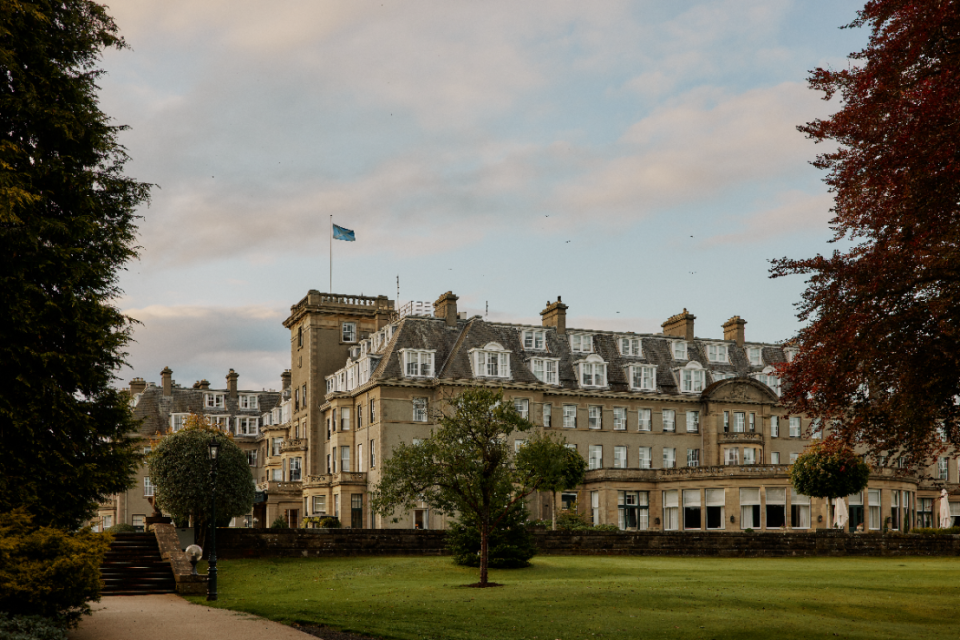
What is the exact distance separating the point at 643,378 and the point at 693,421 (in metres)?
5.42

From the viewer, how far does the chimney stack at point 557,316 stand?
76688 mm

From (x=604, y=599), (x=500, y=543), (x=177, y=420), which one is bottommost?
(x=604, y=599)

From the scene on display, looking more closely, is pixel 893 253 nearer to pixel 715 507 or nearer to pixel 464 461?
pixel 464 461

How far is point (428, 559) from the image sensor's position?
4256 centimetres

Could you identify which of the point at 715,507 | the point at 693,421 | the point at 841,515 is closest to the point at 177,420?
the point at 693,421

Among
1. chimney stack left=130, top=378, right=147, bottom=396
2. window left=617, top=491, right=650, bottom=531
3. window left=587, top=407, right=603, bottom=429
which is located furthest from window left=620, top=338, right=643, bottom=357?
chimney stack left=130, top=378, right=147, bottom=396

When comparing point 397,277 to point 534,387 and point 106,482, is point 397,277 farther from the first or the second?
point 106,482

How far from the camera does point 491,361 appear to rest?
230 ft

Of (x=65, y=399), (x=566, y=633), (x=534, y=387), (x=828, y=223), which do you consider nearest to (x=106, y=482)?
(x=65, y=399)

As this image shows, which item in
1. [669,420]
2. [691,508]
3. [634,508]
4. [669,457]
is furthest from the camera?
[669,420]

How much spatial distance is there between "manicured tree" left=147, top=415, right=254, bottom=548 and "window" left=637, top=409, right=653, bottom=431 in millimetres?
39638

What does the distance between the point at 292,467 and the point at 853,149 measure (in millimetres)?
67540

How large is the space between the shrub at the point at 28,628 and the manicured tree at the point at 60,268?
4.62 m

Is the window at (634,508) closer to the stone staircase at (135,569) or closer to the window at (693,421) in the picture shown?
the window at (693,421)
